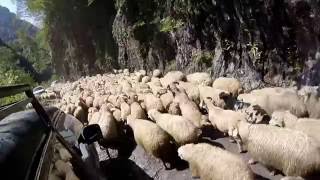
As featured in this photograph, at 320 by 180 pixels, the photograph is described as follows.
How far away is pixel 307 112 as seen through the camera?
8.25m

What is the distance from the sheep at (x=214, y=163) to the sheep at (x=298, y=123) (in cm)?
131

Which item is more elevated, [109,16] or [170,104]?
[109,16]

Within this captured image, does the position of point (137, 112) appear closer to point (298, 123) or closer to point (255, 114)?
point (255, 114)

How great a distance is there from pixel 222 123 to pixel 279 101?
Result: 1.16 metres

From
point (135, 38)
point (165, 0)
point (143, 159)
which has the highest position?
point (165, 0)

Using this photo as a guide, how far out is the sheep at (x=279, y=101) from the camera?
834cm

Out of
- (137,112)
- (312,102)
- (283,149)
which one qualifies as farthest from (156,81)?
(283,149)

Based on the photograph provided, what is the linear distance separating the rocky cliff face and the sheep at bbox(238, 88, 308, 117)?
3.72 ft

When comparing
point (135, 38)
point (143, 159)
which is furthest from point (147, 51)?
point (143, 159)

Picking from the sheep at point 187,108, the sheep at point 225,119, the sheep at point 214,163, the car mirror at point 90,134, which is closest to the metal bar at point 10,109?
the car mirror at point 90,134

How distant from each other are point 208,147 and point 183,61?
28.0 ft

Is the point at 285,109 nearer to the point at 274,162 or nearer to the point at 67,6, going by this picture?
the point at 274,162

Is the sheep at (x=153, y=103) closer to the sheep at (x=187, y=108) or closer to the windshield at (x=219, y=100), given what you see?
the windshield at (x=219, y=100)

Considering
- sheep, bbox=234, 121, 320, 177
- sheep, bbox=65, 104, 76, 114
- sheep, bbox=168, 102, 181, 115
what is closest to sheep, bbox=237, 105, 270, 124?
sheep, bbox=234, 121, 320, 177
